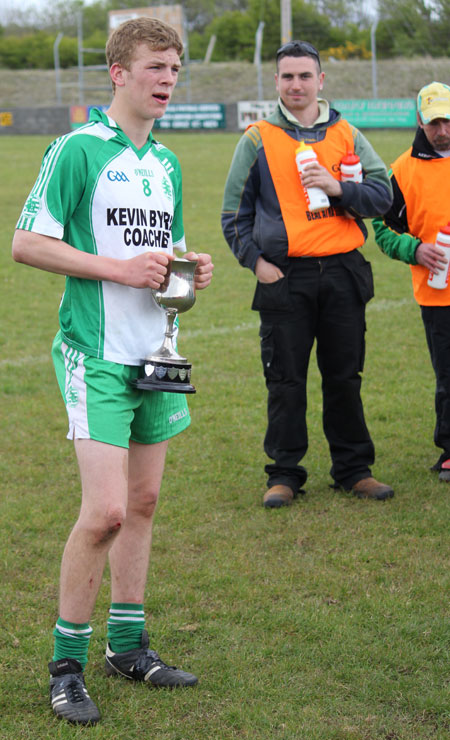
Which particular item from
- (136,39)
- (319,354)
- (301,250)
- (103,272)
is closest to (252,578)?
(319,354)

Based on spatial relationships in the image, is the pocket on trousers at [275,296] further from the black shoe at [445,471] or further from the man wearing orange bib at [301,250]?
the black shoe at [445,471]

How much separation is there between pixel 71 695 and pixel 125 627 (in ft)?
1.21

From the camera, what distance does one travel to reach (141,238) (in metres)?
3.15

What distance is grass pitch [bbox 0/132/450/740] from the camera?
3195 millimetres

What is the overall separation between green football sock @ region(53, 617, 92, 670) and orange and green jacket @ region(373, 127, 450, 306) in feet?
10.3

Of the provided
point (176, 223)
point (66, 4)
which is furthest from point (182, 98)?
point (176, 223)

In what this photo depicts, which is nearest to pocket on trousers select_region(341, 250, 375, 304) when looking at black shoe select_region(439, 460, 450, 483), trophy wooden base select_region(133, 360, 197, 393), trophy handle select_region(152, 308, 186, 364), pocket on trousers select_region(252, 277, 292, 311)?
pocket on trousers select_region(252, 277, 292, 311)

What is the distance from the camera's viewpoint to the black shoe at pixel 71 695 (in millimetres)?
3090

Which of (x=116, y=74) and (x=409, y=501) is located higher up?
(x=116, y=74)

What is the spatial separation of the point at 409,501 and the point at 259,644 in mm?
1804

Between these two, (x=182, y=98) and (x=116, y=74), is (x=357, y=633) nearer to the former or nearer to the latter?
(x=116, y=74)

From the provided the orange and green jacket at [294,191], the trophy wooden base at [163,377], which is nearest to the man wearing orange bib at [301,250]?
the orange and green jacket at [294,191]

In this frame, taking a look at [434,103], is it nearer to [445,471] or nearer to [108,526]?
[445,471]

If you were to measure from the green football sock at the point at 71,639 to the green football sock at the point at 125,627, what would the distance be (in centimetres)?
26
